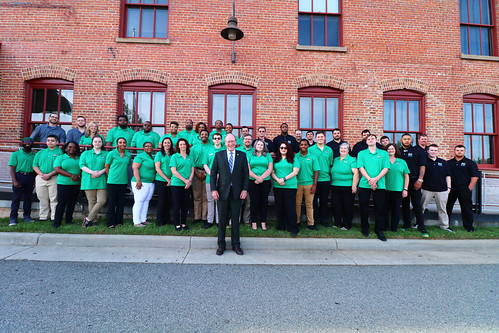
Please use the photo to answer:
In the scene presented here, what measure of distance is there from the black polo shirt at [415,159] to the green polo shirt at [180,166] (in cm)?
502

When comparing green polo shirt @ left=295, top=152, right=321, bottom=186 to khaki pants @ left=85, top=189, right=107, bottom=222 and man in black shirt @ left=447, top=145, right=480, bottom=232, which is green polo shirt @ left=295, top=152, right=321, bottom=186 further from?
khaki pants @ left=85, top=189, right=107, bottom=222

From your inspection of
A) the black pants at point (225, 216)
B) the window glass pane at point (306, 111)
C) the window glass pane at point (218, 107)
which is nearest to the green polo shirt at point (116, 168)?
the black pants at point (225, 216)

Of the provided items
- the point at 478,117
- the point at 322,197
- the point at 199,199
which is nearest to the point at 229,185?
the point at 199,199

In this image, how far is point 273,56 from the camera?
8836 millimetres

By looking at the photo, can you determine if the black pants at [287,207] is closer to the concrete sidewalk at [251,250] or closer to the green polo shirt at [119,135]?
the concrete sidewalk at [251,250]

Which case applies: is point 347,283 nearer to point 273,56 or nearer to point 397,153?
point 397,153

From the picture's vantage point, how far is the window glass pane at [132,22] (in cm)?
900

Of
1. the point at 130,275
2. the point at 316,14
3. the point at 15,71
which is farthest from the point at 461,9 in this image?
the point at 15,71

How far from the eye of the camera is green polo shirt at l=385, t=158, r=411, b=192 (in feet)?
19.2

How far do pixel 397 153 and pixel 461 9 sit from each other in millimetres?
7806

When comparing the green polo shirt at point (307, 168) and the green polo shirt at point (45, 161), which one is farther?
the green polo shirt at point (45, 161)

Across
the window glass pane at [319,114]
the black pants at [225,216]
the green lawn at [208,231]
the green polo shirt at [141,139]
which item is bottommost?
the green lawn at [208,231]

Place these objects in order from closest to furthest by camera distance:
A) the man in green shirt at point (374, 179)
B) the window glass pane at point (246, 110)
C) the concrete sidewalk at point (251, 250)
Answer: the concrete sidewalk at point (251, 250), the man in green shirt at point (374, 179), the window glass pane at point (246, 110)

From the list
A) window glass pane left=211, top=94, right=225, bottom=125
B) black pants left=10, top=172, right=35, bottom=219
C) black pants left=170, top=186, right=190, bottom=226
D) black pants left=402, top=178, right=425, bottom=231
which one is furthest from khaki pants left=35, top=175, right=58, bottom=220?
black pants left=402, top=178, right=425, bottom=231
